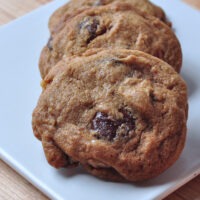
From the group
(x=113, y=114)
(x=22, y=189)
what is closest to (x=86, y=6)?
(x=113, y=114)

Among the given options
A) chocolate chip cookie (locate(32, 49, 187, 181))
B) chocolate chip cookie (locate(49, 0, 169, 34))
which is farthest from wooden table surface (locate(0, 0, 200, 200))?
chocolate chip cookie (locate(49, 0, 169, 34))

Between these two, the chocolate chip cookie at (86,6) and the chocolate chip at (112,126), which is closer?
the chocolate chip at (112,126)

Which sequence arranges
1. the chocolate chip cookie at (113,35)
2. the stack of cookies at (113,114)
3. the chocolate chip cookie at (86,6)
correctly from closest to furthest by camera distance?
the stack of cookies at (113,114) < the chocolate chip cookie at (113,35) < the chocolate chip cookie at (86,6)

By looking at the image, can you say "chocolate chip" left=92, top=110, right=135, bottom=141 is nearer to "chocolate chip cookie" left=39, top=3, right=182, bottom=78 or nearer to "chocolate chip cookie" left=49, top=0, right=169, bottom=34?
"chocolate chip cookie" left=39, top=3, right=182, bottom=78

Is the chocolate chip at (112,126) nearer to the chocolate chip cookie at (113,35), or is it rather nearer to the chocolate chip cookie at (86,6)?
the chocolate chip cookie at (113,35)

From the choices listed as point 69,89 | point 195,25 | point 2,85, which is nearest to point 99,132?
point 69,89

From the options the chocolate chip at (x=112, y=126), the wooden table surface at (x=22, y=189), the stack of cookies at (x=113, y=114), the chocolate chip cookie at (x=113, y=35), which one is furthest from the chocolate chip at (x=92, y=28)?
the wooden table surface at (x=22, y=189)
